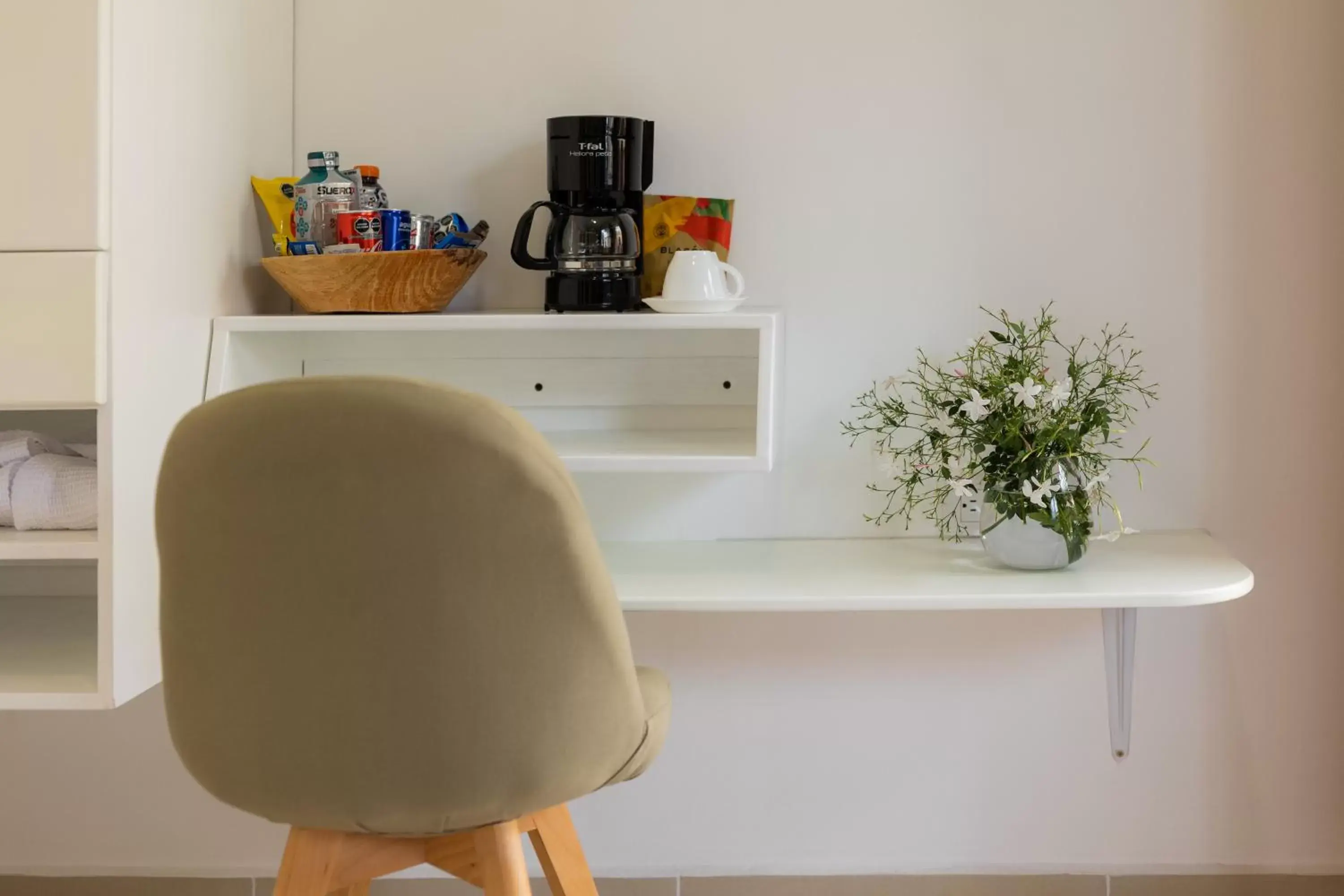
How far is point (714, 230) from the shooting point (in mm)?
1672

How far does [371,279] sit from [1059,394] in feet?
2.80

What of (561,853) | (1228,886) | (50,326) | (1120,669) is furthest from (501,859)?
(1228,886)

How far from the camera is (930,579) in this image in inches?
58.4

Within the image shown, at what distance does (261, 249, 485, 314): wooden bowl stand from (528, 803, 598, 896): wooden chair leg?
2.20 feet

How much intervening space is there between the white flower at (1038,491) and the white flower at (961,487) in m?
0.07

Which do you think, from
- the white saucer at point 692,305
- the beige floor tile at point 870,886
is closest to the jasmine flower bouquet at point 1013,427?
the white saucer at point 692,305

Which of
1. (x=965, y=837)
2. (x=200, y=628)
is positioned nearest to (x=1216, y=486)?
(x=965, y=837)

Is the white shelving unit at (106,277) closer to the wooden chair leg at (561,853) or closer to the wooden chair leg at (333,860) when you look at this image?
the wooden chair leg at (333,860)

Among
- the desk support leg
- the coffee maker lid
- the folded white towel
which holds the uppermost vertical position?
the coffee maker lid

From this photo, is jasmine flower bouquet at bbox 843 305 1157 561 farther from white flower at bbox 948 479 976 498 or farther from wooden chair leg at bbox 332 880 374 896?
wooden chair leg at bbox 332 880 374 896

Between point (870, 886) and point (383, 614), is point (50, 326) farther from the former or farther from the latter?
point (870, 886)

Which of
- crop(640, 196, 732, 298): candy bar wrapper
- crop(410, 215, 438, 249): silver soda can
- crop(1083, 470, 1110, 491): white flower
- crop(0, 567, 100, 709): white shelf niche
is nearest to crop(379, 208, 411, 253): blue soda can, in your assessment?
crop(410, 215, 438, 249): silver soda can

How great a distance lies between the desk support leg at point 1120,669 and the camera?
1.66m

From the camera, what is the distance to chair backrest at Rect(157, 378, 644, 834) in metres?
0.93
